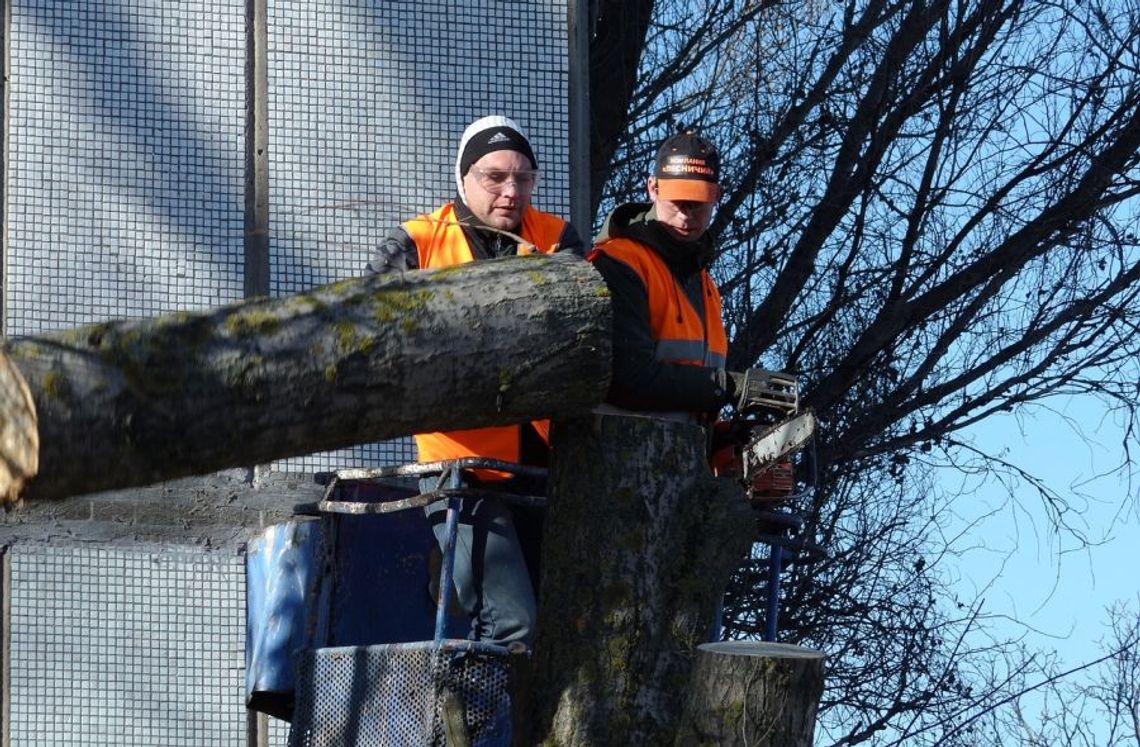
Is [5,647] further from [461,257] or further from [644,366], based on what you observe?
[644,366]

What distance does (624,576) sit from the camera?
4.41m

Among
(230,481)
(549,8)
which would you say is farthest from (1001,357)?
(230,481)

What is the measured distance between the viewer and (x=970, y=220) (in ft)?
32.4

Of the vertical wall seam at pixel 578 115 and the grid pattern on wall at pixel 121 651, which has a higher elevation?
the vertical wall seam at pixel 578 115

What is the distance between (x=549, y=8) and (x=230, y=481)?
195 cm

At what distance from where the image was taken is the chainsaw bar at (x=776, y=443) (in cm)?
487

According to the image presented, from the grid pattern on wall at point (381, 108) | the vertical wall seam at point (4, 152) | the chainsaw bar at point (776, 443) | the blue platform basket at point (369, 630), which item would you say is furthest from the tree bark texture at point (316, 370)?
the vertical wall seam at point (4, 152)

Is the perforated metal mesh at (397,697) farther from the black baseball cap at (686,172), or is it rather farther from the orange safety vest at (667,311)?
the black baseball cap at (686,172)

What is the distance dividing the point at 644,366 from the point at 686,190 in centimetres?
60

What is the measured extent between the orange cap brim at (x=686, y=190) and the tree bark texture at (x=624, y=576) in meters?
1.01

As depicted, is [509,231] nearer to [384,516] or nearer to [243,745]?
[384,516]

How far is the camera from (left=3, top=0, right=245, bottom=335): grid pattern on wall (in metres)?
6.77

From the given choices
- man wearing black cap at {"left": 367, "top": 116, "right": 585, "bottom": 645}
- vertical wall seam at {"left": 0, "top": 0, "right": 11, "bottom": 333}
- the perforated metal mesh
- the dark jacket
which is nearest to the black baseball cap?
the dark jacket

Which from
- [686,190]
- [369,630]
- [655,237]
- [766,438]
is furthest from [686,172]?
[369,630]
